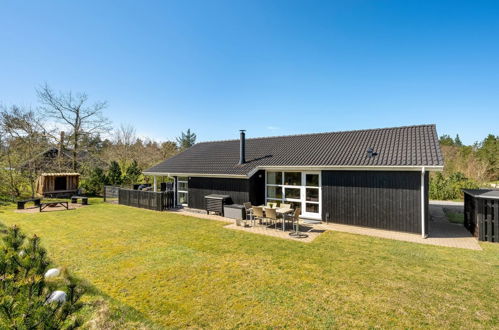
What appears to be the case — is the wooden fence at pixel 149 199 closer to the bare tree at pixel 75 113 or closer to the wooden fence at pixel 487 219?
the bare tree at pixel 75 113

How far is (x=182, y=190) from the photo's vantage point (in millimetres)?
16344

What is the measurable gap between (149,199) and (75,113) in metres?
16.7

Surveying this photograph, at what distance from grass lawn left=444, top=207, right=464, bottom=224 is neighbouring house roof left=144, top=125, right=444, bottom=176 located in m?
4.83

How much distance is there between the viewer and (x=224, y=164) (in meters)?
15.0

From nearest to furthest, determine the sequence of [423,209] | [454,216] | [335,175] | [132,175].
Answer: [423,209] < [335,175] < [454,216] < [132,175]

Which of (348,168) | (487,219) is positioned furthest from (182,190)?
(487,219)

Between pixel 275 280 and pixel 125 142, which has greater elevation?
pixel 125 142

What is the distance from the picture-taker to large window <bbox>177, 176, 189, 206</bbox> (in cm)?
1612

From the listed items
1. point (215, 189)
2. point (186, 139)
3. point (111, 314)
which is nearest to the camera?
point (111, 314)

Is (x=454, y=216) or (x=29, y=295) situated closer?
(x=29, y=295)

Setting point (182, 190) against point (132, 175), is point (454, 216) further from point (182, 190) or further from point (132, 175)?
point (132, 175)

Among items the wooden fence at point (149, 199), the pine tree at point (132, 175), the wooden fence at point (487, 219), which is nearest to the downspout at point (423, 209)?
the wooden fence at point (487, 219)

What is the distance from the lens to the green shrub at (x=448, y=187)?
63.1 ft

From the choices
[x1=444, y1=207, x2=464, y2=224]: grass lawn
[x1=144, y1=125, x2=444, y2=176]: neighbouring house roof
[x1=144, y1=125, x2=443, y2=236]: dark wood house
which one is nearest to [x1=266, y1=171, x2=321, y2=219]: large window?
[x1=144, y1=125, x2=443, y2=236]: dark wood house
